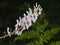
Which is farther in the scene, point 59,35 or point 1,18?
point 1,18

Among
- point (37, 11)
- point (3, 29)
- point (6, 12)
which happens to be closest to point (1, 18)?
point (6, 12)

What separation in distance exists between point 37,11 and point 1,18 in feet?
8.07

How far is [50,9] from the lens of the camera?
3580mm

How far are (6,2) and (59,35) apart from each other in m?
1.04

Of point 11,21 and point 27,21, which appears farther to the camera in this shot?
point 11,21

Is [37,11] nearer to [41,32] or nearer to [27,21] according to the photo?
[27,21]

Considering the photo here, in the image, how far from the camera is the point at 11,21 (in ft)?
11.5

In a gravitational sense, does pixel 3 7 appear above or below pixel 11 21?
above

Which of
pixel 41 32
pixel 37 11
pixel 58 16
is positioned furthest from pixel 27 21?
pixel 58 16

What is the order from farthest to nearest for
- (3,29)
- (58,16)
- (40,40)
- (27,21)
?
(58,16), (3,29), (40,40), (27,21)

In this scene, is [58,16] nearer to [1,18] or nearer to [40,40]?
[1,18]

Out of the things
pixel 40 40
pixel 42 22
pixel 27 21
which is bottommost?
pixel 27 21

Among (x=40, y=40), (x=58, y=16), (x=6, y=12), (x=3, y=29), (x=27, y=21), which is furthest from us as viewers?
(x=6, y=12)

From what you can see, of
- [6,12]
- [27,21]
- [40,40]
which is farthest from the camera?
[6,12]
